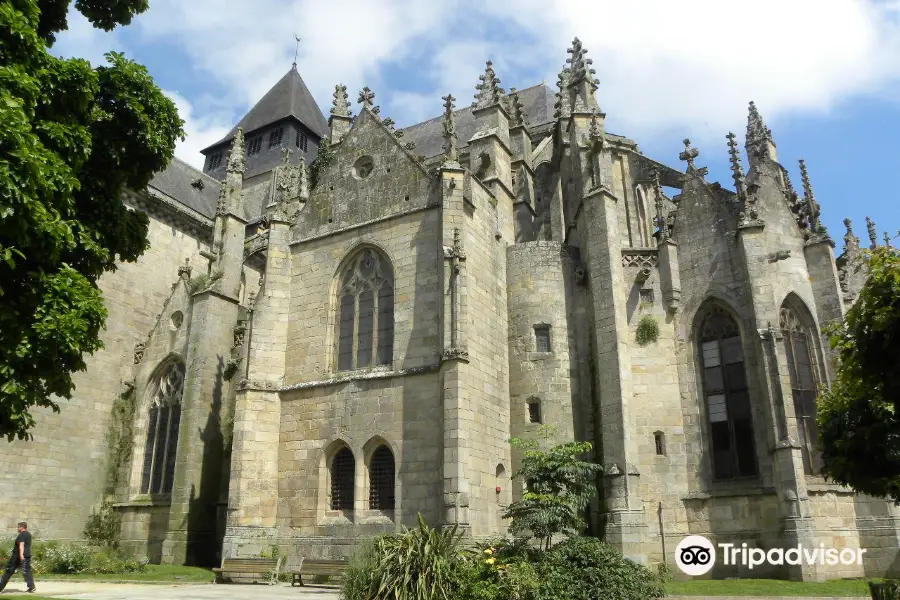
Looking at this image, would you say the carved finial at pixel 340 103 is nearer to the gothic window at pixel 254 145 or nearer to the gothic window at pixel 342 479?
the gothic window at pixel 342 479

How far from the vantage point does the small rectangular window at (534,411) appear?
1858cm

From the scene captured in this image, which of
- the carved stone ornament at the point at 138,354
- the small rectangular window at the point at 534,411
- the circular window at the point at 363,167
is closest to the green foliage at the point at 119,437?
the carved stone ornament at the point at 138,354

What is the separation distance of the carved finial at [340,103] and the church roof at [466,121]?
610 cm

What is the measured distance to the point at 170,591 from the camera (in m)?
13.6

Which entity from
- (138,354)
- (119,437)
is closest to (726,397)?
(138,354)

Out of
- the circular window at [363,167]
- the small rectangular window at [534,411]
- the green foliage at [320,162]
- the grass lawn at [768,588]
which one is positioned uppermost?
the green foliage at [320,162]

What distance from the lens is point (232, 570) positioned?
53.5ft

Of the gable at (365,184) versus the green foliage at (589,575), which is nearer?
the green foliage at (589,575)

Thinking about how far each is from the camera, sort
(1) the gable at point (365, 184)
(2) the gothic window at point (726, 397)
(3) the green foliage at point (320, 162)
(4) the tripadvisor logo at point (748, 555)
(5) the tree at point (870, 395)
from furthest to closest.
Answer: (3) the green foliage at point (320, 162) < (1) the gable at point (365, 184) < (2) the gothic window at point (726, 397) < (4) the tripadvisor logo at point (748, 555) < (5) the tree at point (870, 395)

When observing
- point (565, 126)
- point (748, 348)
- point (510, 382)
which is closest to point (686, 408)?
point (748, 348)

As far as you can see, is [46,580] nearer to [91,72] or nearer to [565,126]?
[91,72]

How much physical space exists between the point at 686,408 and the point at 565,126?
406 inches

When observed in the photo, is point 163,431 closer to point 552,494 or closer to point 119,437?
point 119,437

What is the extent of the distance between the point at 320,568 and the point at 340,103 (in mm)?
16383
